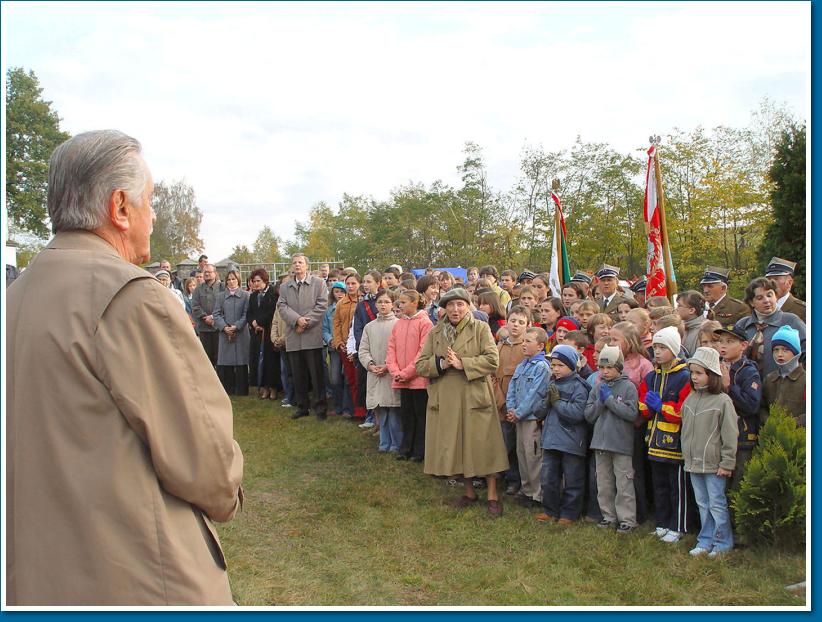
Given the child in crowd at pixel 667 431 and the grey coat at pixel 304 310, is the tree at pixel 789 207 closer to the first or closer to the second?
the grey coat at pixel 304 310

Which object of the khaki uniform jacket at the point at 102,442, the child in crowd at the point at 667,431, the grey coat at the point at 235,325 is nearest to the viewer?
the khaki uniform jacket at the point at 102,442

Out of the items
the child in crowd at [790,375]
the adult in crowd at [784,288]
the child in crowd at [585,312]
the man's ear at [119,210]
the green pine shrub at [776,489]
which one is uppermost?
the man's ear at [119,210]

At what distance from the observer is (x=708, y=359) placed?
4902 millimetres

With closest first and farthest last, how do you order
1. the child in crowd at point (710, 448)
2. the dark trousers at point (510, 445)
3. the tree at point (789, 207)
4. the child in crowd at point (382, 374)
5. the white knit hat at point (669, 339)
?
the child in crowd at point (710, 448) → the white knit hat at point (669, 339) → the dark trousers at point (510, 445) → the child in crowd at point (382, 374) → the tree at point (789, 207)

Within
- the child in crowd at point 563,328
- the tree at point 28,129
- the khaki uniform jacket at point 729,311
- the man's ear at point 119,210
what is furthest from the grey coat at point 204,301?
the tree at point 28,129

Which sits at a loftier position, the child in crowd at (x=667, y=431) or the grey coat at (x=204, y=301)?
the grey coat at (x=204, y=301)

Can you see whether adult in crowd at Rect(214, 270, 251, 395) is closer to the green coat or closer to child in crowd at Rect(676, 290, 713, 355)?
the green coat

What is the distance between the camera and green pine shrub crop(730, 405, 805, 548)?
4457mm

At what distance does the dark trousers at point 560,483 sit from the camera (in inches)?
225

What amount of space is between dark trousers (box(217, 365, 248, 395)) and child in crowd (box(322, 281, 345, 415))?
6.58 feet

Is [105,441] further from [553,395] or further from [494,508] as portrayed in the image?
[494,508]

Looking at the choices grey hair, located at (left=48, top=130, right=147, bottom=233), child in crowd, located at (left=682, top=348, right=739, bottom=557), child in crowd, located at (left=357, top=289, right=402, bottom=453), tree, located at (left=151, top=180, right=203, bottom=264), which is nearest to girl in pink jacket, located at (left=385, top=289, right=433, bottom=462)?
child in crowd, located at (left=357, top=289, right=402, bottom=453)

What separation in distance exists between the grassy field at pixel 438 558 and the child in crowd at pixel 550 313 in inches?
76.2

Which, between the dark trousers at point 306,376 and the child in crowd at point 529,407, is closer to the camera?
the child in crowd at point 529,407
